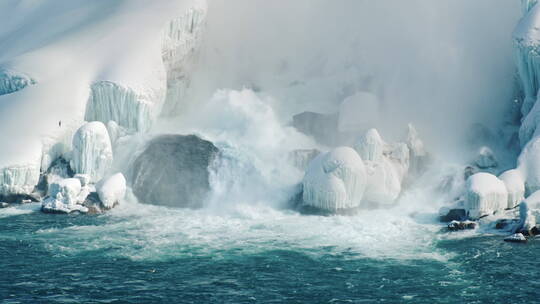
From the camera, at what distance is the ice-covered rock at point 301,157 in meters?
74.2

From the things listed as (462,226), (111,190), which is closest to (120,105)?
(111,190)

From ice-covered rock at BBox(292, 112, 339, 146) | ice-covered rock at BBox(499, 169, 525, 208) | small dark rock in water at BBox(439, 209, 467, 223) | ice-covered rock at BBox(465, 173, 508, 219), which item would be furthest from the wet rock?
ice-covered rock at BBox(292, 112, 339, 146)

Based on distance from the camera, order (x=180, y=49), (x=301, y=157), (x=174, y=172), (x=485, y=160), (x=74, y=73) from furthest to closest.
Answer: (x=180, y=49)
(x=74, y=73)
(x=301, y=157)
(x=174, y=172)
(x=485, y=160)

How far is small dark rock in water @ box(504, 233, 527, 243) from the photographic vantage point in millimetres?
57562

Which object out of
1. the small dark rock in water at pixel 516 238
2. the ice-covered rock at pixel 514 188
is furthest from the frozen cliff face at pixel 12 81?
the small dark rock in water at pixel 516 238

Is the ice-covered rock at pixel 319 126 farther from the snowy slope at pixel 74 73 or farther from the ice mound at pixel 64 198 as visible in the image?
the ice mound at pixel 64 198

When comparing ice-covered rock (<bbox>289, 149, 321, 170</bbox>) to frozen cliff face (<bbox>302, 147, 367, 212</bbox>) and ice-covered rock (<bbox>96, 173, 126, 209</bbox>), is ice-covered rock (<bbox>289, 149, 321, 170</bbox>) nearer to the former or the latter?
frozen cliff face (<bbox>302, 147, 367, 212</bbox>)

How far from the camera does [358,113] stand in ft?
260

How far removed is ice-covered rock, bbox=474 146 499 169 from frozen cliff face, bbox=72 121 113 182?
3323cm

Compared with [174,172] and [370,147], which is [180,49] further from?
[370,147]

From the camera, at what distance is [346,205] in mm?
65812

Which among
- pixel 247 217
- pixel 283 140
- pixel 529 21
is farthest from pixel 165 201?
pixel 529 21

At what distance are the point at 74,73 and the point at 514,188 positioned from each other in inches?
1645

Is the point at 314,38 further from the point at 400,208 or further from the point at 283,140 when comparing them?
the point at 400,208
